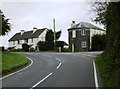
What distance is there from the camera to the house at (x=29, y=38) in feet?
237

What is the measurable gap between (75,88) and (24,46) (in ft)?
184

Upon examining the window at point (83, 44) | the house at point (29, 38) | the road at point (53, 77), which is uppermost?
the house at point (29, 38)

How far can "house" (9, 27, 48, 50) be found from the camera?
72.2 meters

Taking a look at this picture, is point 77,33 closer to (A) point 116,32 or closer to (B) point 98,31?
(B) point 98,31

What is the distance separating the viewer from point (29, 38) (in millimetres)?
76125

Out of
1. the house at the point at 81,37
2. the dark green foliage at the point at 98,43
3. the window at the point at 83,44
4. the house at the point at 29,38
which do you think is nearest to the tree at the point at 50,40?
the house at the point at 29,38

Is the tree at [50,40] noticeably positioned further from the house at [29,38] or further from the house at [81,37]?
the house at [81,37]

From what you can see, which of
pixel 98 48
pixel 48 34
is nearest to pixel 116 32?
pixel 98 48

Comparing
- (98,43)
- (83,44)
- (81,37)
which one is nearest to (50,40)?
(81,37)

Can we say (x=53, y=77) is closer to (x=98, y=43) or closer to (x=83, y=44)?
(x=98, y=43)

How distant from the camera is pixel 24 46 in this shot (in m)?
65.2

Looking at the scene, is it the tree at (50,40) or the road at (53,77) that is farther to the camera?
the tree at (50,40)

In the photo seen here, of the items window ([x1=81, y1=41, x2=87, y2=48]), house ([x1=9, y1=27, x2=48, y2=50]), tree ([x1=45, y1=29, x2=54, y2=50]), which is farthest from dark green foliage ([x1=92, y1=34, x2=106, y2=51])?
house ([x1=9, y1=27, x2=48, y2=50])

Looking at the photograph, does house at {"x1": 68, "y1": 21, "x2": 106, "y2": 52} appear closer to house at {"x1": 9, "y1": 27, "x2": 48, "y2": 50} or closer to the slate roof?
house at {"x1": 9, "y1": 27, "x2": 48, "y2": 50}
